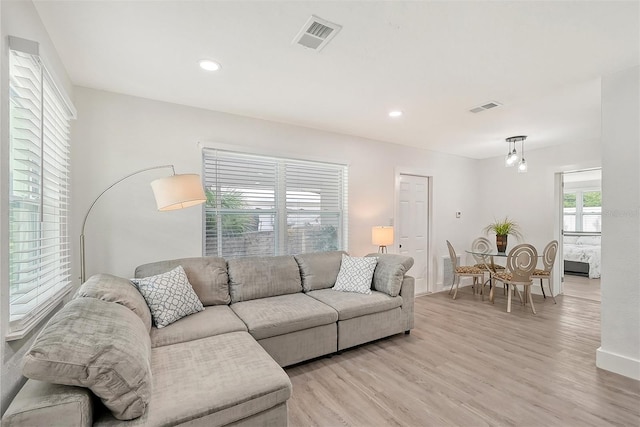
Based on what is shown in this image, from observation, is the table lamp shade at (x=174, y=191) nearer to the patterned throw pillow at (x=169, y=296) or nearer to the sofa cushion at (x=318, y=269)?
the patterned throw pillow at (x=169, y=296)

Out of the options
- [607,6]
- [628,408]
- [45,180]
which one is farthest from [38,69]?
[628,408]

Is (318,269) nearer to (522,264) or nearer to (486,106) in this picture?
(486,106)

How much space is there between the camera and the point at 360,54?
6.91 ft

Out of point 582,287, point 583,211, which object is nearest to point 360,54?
point 582,287

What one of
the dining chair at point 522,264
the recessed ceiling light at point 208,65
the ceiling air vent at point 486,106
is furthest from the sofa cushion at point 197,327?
the dining chair at point 522,264

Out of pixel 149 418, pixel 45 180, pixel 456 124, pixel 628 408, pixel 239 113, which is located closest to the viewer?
pixel 149 418

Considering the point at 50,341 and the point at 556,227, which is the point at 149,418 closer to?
the point at 50,341

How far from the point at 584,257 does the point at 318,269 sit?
6.56 m

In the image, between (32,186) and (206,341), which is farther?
(206,341)

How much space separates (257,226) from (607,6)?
10.8ft

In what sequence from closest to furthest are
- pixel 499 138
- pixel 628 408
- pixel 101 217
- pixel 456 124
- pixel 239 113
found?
pixel 628 408
pixel 101 217
pixel 239 113
pixel 456 124
pixel 499 138

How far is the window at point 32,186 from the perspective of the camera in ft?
4.62

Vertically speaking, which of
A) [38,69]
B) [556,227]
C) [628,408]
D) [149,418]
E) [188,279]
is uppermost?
[38,69]

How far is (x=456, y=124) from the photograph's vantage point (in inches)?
145
